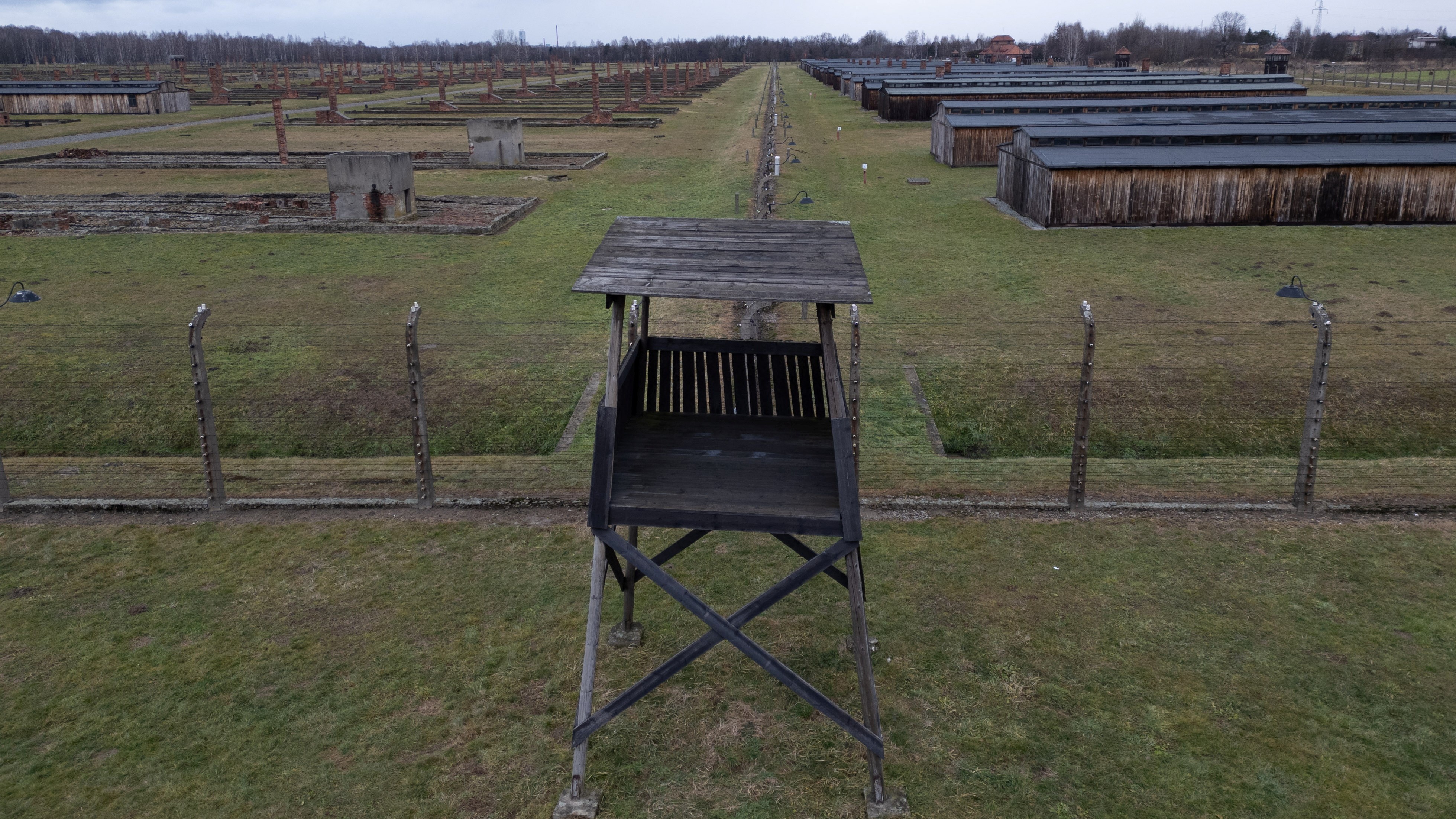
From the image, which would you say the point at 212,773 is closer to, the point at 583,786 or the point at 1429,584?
the point at 583,786

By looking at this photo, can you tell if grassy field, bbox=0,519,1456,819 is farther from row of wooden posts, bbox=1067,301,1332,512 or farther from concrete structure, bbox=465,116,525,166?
concrete structure, bbox=465,116,525,166

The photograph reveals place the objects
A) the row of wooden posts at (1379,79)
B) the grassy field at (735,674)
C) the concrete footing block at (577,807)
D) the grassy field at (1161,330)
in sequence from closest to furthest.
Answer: the concrete footing block at (577,807), the grassy field at (735,674), the grassy field at (1161,330), the row of wooden posts at (1379,79)

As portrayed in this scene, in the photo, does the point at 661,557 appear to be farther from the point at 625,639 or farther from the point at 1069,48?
the point at 1069,48

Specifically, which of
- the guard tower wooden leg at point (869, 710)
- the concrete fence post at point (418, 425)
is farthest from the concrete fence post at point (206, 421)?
the guard tower wooden leg at point (869, 710)

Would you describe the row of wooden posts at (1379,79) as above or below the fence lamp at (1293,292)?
above

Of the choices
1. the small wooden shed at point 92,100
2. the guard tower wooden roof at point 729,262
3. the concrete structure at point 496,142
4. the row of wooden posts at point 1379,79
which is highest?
the row of wooden posts at point 1379,79

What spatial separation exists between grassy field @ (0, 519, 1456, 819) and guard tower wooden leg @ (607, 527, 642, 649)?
0.10 metres

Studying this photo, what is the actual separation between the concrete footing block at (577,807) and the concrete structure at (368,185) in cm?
2428

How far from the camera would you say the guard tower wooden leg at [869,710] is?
596 centimetres

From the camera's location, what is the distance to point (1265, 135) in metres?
29.5

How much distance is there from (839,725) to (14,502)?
29.7 feet

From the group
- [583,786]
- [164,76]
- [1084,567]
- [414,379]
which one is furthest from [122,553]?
[164,76]

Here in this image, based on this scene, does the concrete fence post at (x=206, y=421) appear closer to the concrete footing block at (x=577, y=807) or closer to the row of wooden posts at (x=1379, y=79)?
the concrete footing block at (x=577, y=807)

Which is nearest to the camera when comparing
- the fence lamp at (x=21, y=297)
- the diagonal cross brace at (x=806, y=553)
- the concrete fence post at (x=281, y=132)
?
the diagonal cross brace at (x=806, y=553)
